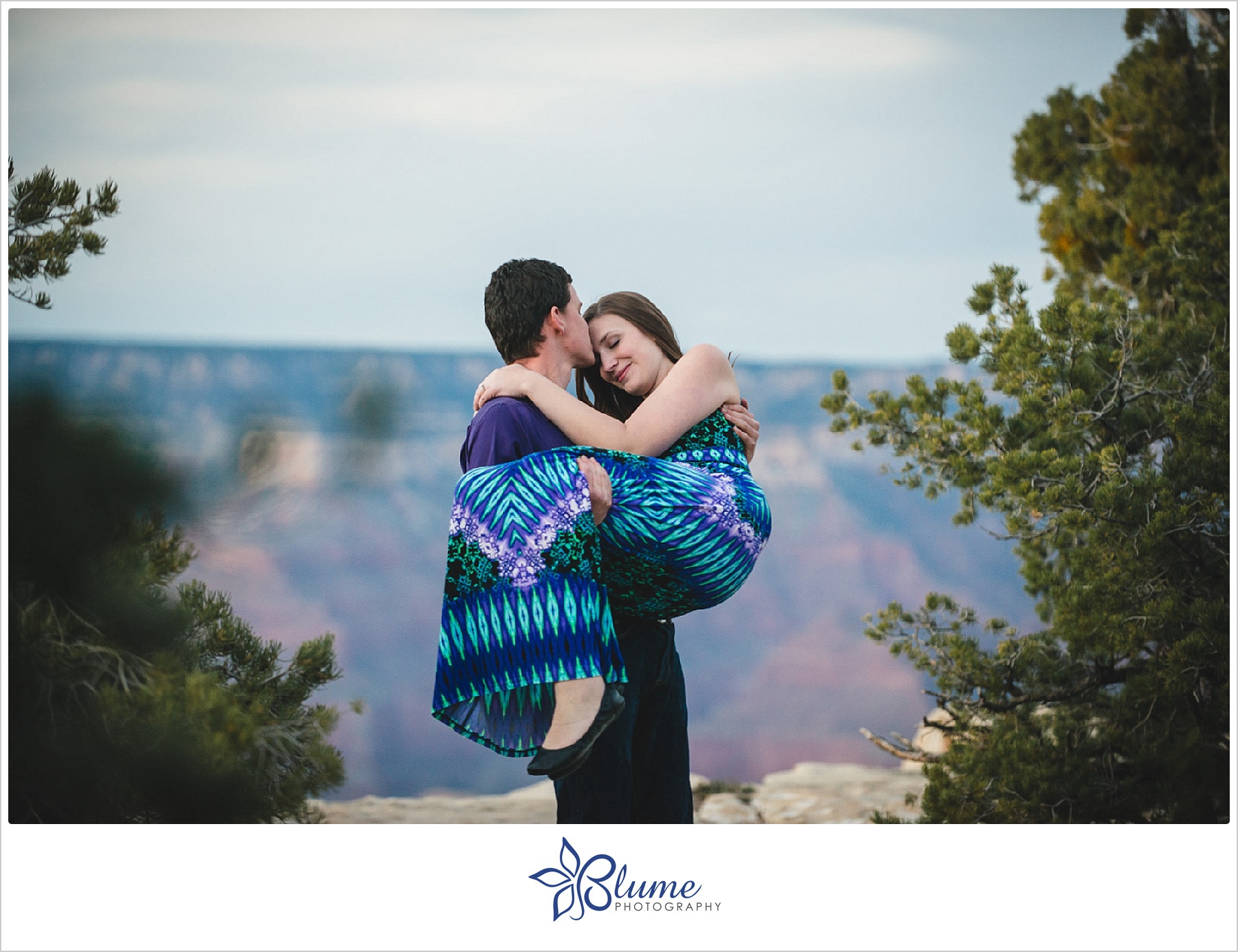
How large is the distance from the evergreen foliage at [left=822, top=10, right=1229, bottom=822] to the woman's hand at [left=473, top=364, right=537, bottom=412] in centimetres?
154

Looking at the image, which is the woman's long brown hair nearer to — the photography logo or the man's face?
the man's face

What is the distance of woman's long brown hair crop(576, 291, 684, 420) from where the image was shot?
241cm

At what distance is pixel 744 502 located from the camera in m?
2.14

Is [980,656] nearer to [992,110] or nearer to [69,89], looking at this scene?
[992,110]

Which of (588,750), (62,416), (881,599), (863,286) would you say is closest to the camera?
(588,750)

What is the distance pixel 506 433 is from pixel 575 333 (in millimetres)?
345

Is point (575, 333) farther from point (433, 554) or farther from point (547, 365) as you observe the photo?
point (433, 554)

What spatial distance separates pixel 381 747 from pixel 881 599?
2839mm

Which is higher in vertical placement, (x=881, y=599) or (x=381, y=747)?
(x=881, y=599)

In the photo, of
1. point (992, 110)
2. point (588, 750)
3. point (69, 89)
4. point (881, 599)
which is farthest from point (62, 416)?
point (881, 599)

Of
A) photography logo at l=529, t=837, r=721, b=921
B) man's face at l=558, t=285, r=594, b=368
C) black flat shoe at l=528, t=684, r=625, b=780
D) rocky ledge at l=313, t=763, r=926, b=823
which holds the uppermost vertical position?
man's face at l=558, t=285, r=594, b=368

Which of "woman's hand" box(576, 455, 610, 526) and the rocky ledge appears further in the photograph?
the rocky ledge

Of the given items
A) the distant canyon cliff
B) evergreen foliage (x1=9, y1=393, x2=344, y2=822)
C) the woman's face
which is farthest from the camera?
the distant canyon cliff

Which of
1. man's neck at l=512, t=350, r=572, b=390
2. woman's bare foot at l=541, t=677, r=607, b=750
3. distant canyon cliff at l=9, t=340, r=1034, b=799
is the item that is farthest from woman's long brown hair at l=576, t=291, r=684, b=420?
distant canyon cliff at l=9, t=340, r=1034, b=799
